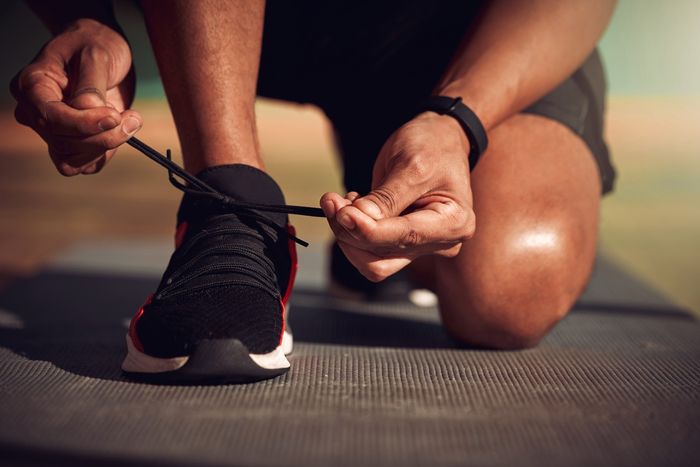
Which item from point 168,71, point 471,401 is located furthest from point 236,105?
point 471,401

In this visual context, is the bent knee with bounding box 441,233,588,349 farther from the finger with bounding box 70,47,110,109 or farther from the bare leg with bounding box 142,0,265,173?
the finger with bounding box 70,47,110,109

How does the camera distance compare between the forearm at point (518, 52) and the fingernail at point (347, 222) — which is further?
the forearm at point (518, 52)

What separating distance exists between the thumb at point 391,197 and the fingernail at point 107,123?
0.68 feet

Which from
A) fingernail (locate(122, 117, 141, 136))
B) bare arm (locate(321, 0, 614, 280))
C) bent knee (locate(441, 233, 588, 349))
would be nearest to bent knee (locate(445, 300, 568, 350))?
bent knee (locate(441, 233, 588, 349))

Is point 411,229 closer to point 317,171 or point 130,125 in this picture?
point 130,125

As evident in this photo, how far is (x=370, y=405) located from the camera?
614 millimetres


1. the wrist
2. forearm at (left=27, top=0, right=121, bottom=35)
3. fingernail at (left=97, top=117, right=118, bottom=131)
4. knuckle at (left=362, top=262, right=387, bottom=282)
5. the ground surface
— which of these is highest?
forearm at (left=27, top=0, right=121, bottom=35)

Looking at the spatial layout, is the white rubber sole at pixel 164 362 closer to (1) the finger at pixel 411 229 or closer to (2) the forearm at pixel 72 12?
(1) the finger at pixel 411 229

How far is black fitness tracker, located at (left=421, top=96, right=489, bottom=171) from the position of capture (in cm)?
78

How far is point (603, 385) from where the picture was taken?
70cm

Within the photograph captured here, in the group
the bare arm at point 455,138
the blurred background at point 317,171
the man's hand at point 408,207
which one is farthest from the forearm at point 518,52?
the blurred background at point 317,171

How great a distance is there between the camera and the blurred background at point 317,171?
70.6 inches

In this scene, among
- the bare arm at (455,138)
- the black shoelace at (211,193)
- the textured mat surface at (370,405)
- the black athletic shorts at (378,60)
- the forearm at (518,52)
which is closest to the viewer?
the textured mat surface at (370,405)

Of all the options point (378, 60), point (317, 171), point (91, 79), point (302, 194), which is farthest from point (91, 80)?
point (317, 171)
